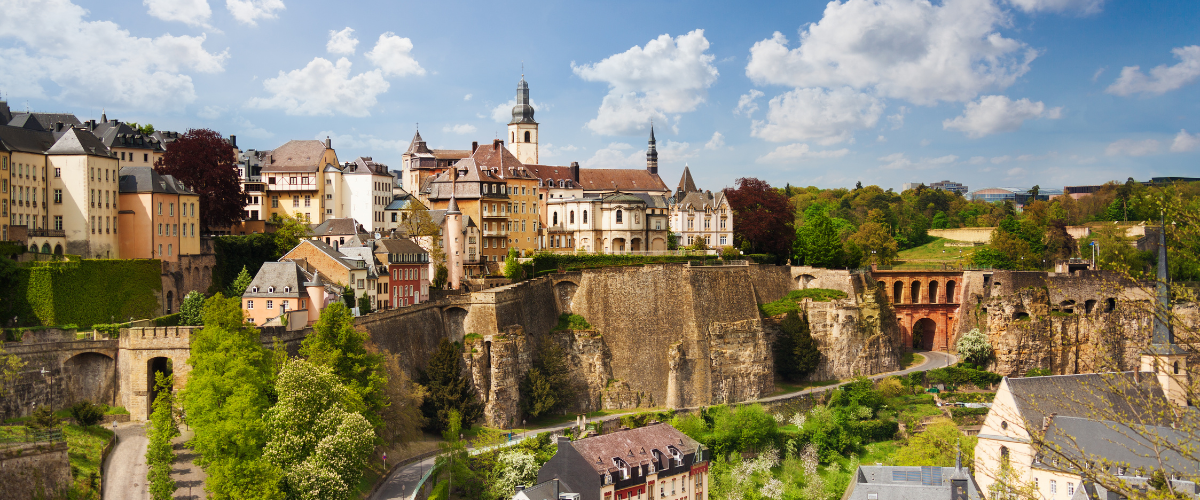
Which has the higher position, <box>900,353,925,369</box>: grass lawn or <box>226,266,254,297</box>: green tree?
<box>226,266,254,297</box>: green tree

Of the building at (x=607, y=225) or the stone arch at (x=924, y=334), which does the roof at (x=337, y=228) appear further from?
the stone arch at (x=924, y=334)

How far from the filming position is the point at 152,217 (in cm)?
4247

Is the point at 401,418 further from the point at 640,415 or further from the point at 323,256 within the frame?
the point at 640,415

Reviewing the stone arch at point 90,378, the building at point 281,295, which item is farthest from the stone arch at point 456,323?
the stone arch at point 90,378

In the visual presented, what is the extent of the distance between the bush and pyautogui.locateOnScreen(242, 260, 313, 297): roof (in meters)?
8.89

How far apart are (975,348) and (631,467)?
33560 mm

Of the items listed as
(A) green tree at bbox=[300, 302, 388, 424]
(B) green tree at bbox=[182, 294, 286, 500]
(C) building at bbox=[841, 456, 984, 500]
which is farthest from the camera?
(A) green tree at bbox=[300, 302, 388, 424]

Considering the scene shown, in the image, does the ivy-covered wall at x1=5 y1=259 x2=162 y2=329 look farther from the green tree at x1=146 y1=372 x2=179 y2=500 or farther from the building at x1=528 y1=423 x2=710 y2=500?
the building at x1=528 y1=423 x2=710 y2=500

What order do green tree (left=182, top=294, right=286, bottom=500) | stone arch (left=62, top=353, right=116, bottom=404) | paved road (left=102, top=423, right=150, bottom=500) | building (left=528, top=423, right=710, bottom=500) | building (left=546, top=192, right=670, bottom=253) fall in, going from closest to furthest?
paved road (left=102, top=423, right=150, bottom=500)
green tree (left=182, top=294, right=286, bottom=500)
stone arch (left=62, top=353, right=116, bottom=404)
building (left=528, top=423, right=710, bottom=500)
building (left=546, top=192, right=670, bottom=253)

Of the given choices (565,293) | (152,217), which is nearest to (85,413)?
(152,217)

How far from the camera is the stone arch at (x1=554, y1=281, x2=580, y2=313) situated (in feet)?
185

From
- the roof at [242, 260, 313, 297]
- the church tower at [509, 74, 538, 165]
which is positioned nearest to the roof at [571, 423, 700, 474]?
the roof at [242, 260, 313, 297]

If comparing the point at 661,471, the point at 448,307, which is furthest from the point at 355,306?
the point at 661,471

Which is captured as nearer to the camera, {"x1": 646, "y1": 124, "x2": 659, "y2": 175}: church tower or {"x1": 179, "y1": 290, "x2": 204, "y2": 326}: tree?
{"x1": 179, "y1": 290, "x2": 204, "y2": 326}: tree
